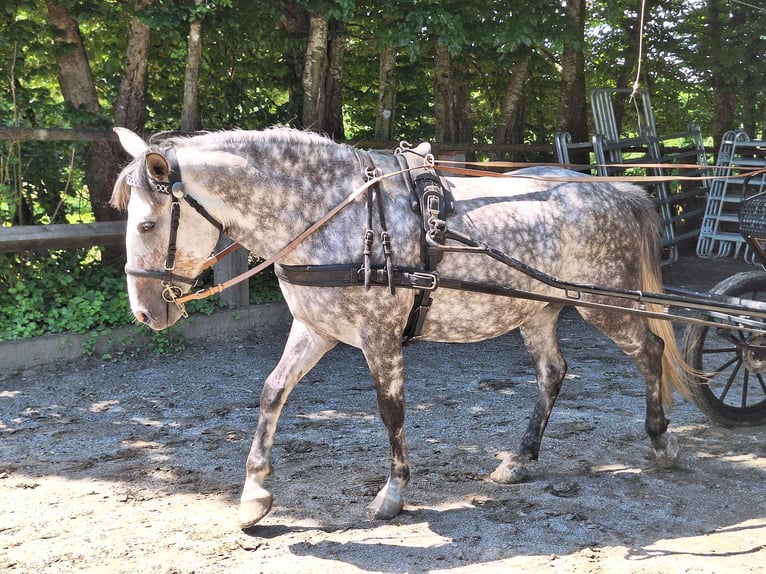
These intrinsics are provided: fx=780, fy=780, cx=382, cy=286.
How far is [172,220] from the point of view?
133 inches

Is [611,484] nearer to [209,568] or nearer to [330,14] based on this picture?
[209,568]

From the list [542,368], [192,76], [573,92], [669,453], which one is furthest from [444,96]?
[669,453]

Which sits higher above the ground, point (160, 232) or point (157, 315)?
point (160, 232)

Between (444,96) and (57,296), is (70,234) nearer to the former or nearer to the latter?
(57,296)

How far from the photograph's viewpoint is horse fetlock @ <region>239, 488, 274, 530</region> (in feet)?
12.2

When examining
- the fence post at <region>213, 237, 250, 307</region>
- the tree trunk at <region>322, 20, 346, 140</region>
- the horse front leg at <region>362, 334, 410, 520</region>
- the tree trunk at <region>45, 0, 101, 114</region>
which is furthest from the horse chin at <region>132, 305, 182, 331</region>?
the tree trunk at <region>322, 20, 346, 140</region>

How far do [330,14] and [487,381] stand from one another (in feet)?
12.4

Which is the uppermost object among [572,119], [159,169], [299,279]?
[572,119]

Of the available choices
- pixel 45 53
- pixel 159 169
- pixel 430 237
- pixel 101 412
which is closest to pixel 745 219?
pixel 430 237

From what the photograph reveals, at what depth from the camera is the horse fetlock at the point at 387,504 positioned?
12.6 feet

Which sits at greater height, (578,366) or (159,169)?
(159,169)

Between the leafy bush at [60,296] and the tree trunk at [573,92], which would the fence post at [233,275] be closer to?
the leafy bush at [60,296]

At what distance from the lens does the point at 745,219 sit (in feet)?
17.0

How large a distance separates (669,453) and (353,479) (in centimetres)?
183
